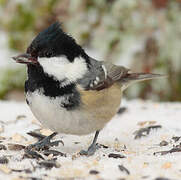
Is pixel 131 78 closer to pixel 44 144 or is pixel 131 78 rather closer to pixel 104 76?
pixel 104 76

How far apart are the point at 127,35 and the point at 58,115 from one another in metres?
3.06

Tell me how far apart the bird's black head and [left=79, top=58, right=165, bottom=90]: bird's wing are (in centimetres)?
24

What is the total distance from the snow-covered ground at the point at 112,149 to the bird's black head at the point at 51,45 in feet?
2.22

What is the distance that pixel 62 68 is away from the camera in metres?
3.13

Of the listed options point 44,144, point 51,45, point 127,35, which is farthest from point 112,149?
point 127,35

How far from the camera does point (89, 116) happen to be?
10.7ft

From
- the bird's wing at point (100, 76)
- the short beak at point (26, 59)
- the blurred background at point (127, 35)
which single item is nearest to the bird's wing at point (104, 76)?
the bird's wing at point (100, 76)

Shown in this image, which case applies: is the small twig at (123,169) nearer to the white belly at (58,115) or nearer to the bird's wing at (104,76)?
the white belly at (58,115)

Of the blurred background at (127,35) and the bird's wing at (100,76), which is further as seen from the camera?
the blurred background at (127,35)

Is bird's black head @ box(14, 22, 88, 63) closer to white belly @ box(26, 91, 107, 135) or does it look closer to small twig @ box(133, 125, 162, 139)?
white belly @ box(26, 91, 107, 135)

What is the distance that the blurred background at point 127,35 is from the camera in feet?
19.5

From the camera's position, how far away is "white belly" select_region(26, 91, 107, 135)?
10.2 feet

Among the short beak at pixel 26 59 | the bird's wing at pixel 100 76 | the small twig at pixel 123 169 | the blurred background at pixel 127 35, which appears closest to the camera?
the small twig at pixel 123 169

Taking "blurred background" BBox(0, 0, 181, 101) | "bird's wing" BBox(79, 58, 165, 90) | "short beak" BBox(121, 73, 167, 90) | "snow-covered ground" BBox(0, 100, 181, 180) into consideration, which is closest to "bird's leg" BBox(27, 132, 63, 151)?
Result: "snow-covered ground" BBox(0, 100, 181, 180)
